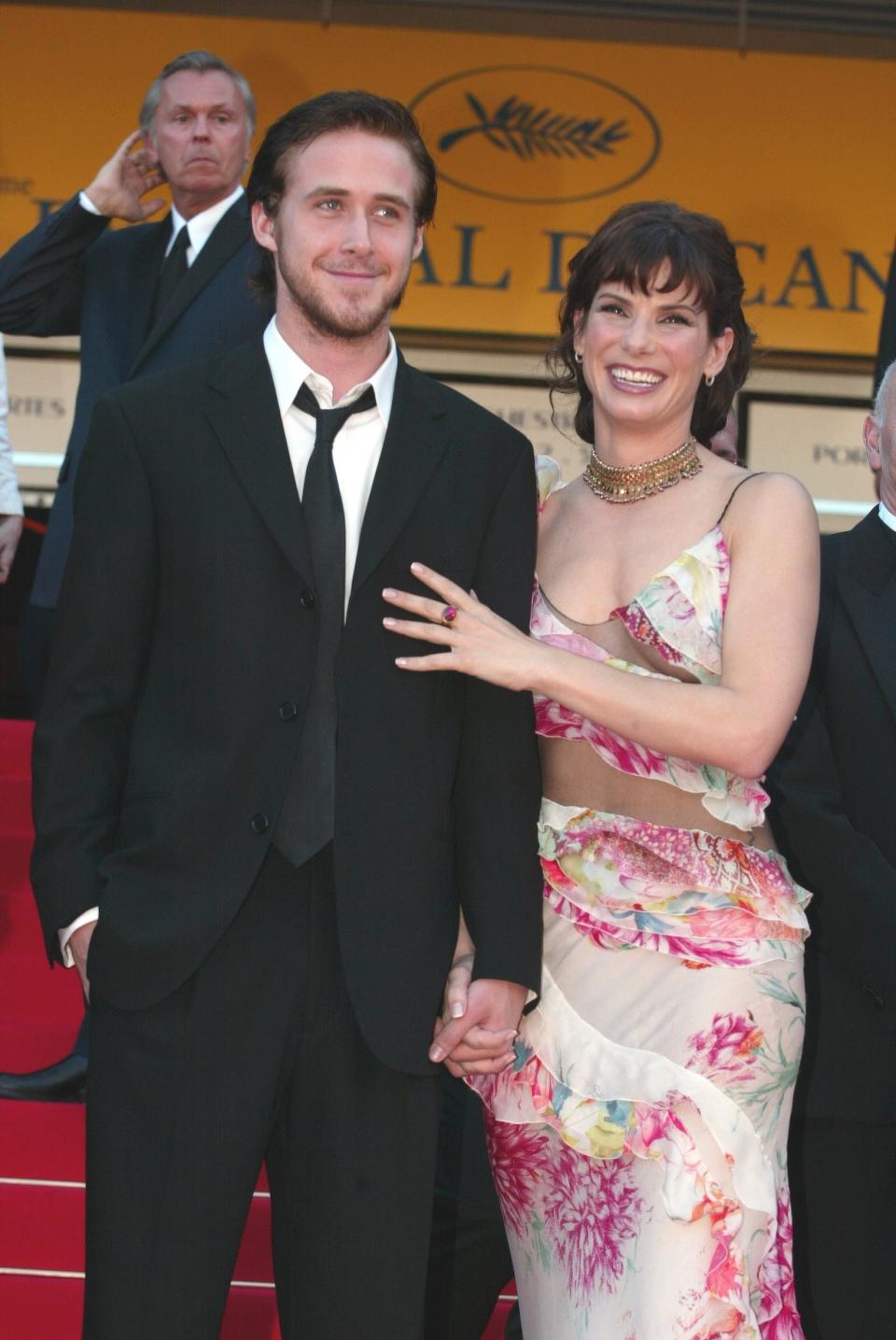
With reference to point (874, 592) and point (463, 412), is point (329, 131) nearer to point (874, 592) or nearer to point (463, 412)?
point (463, 412)

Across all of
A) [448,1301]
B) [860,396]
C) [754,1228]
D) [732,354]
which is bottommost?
[448,1301]

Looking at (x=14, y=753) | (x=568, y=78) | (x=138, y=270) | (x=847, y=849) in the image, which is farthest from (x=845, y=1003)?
(x=568, y=78)

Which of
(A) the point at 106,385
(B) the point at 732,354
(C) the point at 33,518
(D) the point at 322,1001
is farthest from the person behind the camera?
(C) the point at 33,518

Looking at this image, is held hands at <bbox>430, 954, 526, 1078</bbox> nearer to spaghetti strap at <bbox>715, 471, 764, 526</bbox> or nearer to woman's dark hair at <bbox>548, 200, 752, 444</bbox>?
spaghetti strap at <bbox>715, 471, 764, 526</bbox>

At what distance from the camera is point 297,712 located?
2.06 metres

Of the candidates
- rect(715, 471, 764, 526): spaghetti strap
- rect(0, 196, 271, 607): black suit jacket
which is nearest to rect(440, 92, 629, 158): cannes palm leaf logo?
rect(0, 196, 271, 607): black suit jacket

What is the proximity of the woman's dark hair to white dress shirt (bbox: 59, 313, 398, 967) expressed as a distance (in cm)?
47

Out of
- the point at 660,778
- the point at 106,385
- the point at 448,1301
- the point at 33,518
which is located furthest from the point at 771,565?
the point at 33,518

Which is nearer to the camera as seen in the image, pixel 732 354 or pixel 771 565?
pixel 771 565

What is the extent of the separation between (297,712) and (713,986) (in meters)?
0.65

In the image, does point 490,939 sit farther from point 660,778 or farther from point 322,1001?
point 660,778

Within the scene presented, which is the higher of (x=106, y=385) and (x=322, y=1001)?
(x=106, y=385)

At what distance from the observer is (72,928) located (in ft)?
6.88

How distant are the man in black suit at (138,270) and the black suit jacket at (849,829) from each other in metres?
1.32
